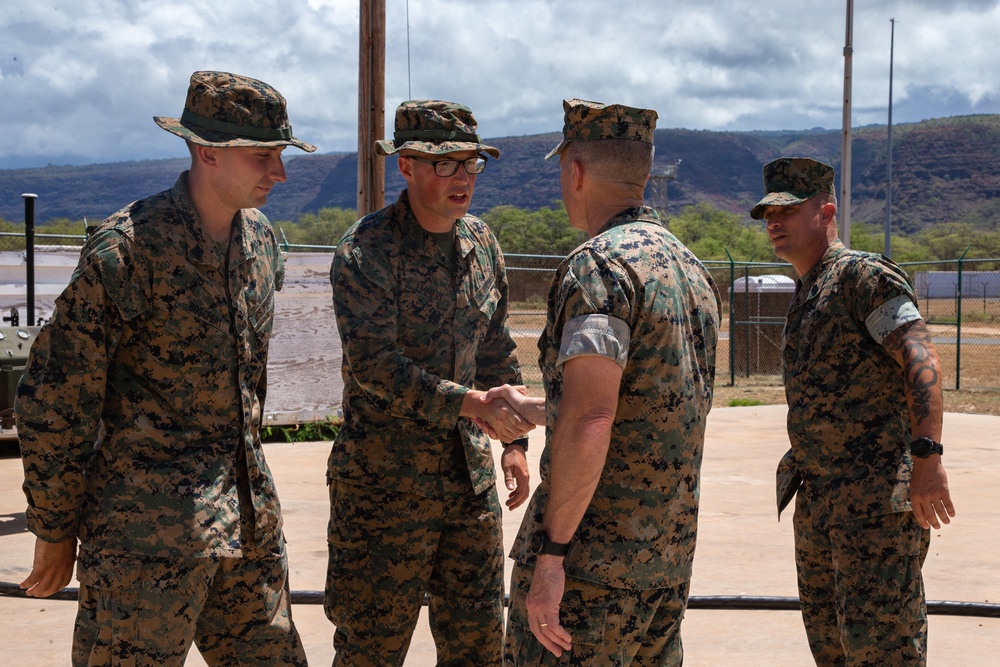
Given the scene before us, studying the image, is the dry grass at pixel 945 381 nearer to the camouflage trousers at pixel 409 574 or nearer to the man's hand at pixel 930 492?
the camouflage trousers at pixel 409 574

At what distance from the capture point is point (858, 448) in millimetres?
3725

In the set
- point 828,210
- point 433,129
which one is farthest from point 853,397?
point 433,129

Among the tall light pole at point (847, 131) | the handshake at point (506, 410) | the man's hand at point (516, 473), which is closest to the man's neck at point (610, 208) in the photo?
the handshake at point (506, 410)

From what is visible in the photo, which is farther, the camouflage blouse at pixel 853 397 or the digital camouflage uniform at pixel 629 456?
the camouflage blouse at pixel 853 397

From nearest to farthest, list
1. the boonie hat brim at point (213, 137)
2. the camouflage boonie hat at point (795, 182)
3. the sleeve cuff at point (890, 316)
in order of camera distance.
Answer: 1. the boonie hat brim at point (213, 137)
2. the sleeve cuff at point (890, 316)
3. the camouflage boonie hat at point (795, 182)

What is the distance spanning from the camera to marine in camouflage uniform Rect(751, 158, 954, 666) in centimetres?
355

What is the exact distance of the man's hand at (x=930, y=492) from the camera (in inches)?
138

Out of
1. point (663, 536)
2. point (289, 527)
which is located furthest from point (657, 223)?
point (289, 527)

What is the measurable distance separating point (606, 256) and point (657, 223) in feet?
0.87

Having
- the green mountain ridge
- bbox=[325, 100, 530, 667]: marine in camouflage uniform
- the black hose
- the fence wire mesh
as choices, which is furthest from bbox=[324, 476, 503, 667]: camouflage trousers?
the green mountain ridge

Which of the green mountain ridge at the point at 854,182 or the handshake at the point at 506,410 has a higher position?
the green mountain ridge at the point at 854,182

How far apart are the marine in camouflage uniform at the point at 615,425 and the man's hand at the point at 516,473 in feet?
3.26

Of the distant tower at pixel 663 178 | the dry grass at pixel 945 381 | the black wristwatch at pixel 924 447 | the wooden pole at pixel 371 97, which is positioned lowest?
the dry grass at pixel 945 381

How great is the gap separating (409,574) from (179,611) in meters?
0.89
